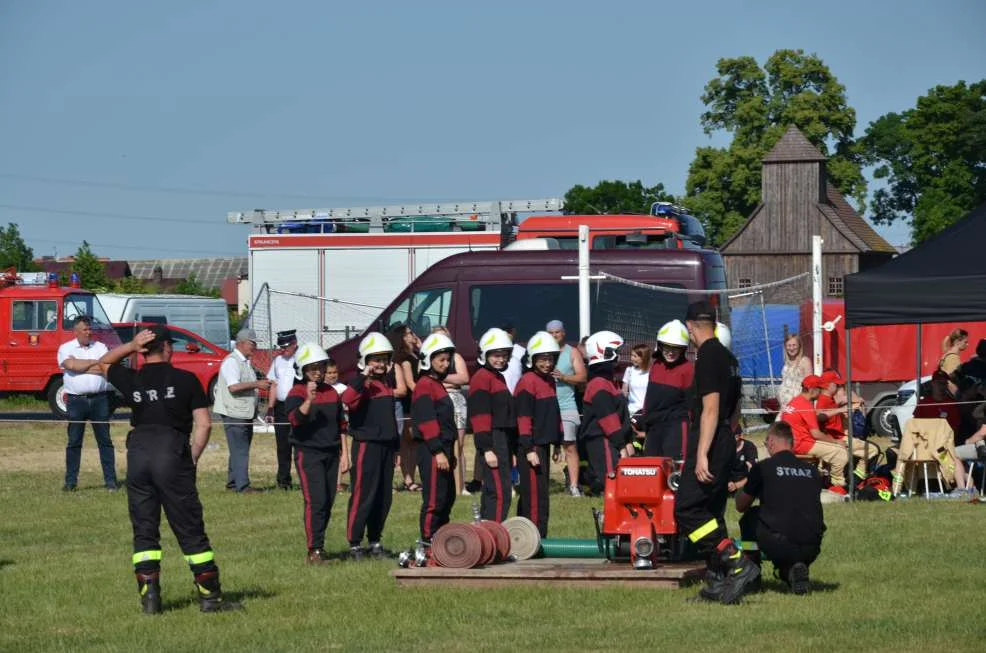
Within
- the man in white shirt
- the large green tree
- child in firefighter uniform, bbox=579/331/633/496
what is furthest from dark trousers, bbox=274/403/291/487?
the large green tree

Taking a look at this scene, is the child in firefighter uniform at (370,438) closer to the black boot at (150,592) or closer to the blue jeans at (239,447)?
the black boot at (150,592)

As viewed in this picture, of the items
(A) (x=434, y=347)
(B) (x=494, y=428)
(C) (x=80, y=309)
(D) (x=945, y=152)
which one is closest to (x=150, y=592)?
(A) (x=434, y=347)

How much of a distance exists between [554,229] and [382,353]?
1446cm

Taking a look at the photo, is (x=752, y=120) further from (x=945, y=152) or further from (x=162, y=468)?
(x=162, y=468)

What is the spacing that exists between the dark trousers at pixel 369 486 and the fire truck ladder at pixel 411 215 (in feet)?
55.5

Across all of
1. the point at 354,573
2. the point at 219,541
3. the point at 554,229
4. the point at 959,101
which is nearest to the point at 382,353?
the point at 354,573

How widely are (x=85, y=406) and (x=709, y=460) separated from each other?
1006 centimetres

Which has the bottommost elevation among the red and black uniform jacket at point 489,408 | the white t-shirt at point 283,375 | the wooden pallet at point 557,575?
the wooden pallet at point 557,575

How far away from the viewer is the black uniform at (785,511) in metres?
10.3

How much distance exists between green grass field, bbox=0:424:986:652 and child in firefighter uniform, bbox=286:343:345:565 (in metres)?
0.35

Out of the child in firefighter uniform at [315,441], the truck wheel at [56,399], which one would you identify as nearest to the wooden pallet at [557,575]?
the child in firefighter uniform at [315,441]

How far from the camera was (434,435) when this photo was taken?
1181cm

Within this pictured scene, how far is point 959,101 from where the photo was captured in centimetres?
8069

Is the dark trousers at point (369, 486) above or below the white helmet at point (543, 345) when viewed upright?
below
